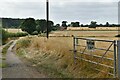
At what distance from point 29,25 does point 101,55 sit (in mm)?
90592

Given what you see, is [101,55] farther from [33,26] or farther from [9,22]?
[33,26]

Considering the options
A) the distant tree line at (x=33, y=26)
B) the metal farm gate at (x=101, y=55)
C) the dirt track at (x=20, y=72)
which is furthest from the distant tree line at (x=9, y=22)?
the metal farm gate at (x=101, y=55)

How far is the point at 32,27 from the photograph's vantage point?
105 meters

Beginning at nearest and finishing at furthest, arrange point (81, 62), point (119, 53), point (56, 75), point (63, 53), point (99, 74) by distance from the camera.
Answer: point (119, 53), point (99, 74), point (56, 75), point (81, 62), point (63, 53)

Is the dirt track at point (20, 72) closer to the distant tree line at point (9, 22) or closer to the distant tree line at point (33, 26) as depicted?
the distant tree line at point (9, 22)

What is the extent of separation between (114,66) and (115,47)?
25.9 inches

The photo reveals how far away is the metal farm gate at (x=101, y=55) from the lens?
445 inches

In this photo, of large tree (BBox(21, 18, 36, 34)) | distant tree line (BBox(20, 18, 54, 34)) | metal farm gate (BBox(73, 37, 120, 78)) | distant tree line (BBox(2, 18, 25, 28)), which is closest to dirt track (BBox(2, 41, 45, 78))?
metal farm gate (BBox(73, 37, 120, 78))

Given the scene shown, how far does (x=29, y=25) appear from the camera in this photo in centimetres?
10319

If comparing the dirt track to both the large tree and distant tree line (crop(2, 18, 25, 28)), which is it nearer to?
distant tree line (crop(2, 18, 25, 28))

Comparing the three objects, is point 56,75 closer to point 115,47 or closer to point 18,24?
point 115,47

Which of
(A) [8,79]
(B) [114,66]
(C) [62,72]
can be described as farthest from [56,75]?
(B) [114,66]

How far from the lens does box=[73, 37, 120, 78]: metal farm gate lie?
1130 centimetres

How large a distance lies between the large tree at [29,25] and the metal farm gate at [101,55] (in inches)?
3360
